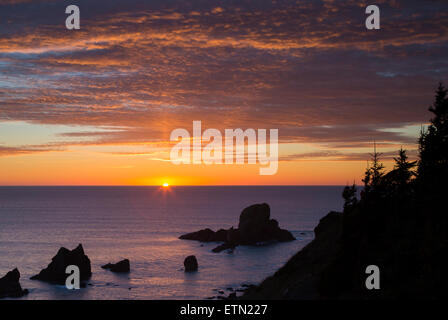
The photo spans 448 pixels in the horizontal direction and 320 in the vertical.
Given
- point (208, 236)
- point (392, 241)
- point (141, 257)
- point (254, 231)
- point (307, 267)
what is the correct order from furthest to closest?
1. point (208, 236)
2. point (254, 231)
3. point (141, 257)
4. point (307, 267)
5. point (392, 241)

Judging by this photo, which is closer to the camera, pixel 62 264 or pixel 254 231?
pixel 62 264

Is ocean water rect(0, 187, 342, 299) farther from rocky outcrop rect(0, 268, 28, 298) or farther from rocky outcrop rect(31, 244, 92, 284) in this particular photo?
rocky outcrop rect(31, 244, 92, 284)

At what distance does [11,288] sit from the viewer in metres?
62.5

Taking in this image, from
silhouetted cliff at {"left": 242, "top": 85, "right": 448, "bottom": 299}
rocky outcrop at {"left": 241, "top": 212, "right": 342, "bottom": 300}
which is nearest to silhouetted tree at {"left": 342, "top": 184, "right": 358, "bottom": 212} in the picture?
silhouetted cliff at {"left": 242, "top": 85, "right": 448, "bottom": 299}

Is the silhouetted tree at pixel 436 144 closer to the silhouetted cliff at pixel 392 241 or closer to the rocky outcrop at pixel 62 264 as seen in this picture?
the silhouetted cliff at pixel 392 241

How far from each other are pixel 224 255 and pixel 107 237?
52.3 metres

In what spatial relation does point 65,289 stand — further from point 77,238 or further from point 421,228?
point 77,238

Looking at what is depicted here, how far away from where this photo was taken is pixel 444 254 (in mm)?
25266

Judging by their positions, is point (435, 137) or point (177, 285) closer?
point (435, 137)

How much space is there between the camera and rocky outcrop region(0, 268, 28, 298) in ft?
204

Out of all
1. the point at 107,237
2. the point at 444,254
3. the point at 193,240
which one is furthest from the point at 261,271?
the point at 107,237

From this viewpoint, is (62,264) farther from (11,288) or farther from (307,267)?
(307,267)

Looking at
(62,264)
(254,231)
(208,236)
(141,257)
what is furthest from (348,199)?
(208,236)
